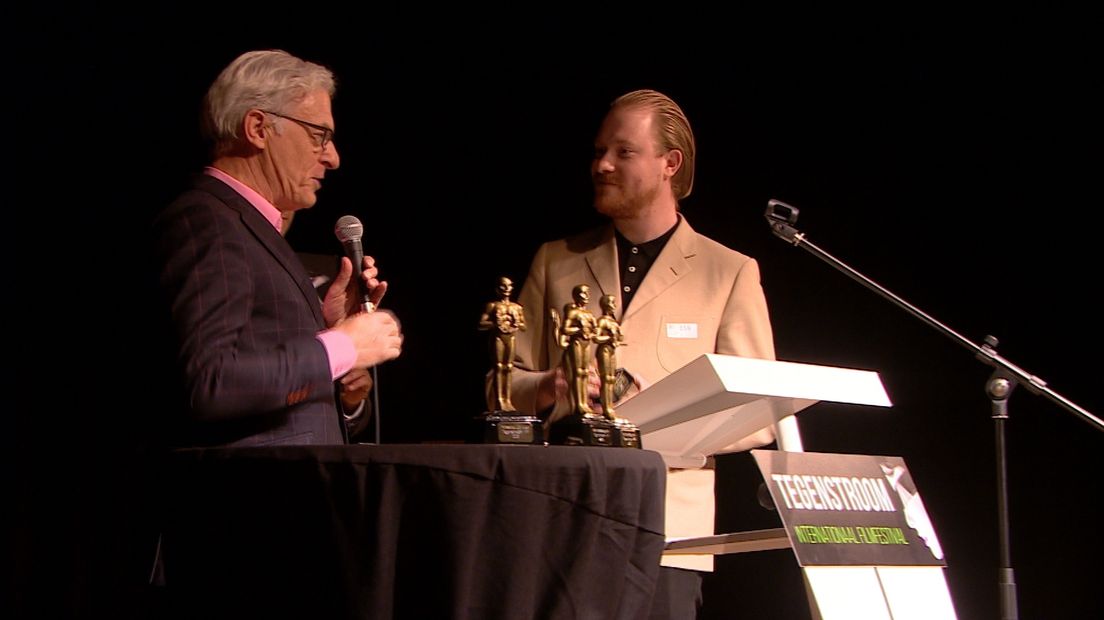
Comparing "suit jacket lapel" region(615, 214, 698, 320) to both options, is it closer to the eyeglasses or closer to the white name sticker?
the white name sticker

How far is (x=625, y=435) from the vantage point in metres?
1.59

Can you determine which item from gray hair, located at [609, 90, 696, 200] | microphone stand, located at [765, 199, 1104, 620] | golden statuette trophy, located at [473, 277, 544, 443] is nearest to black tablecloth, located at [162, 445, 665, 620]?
golden statuette trophy, located at [473, 277, 544, 443]

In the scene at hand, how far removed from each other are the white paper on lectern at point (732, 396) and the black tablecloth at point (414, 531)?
7.2 inches

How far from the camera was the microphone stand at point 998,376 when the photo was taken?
215 centimetres

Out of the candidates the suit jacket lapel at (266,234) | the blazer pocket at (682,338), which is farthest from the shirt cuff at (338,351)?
the blazer pocket at (682,338)

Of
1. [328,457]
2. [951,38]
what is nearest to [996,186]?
[951,38]

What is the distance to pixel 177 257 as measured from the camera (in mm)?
1530

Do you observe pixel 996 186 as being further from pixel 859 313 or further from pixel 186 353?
pixel 186 353

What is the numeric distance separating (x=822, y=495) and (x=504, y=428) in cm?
49

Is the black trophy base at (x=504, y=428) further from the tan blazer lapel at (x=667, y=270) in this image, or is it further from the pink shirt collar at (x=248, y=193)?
the tan blazer lapel at (x=667, y=270)

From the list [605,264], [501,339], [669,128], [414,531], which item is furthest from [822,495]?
[669,128]

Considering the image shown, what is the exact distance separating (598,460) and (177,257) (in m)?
0.68

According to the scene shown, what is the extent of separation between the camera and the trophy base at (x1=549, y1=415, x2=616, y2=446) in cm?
154

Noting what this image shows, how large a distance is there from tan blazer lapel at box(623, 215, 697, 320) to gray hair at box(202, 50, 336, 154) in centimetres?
97
